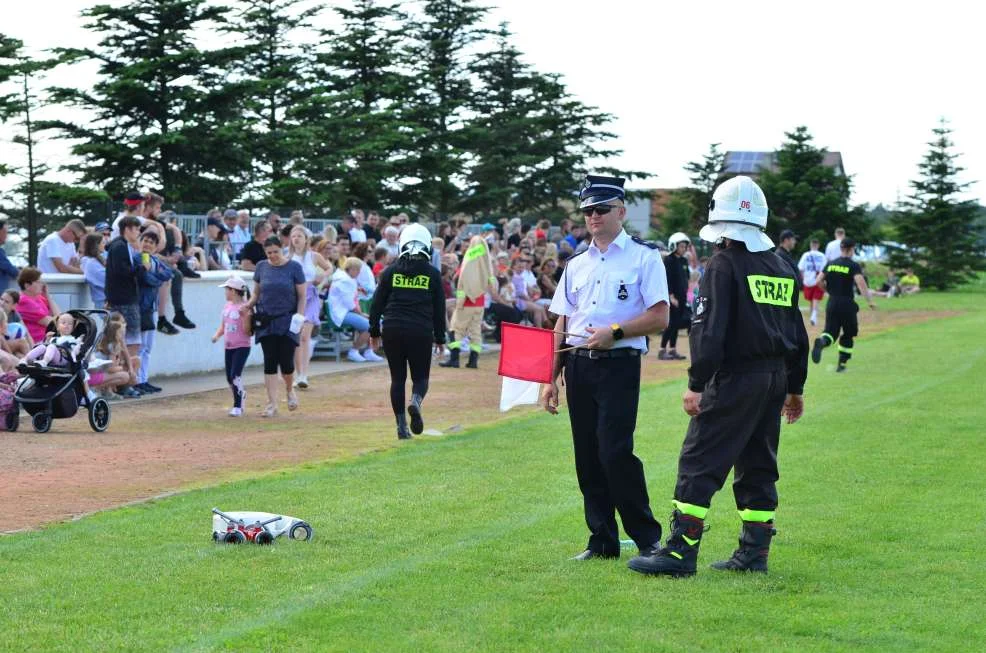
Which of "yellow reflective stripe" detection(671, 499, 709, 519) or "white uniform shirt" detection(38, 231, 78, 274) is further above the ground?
"white uniform shirt" detection(38, 231, 78, 274)

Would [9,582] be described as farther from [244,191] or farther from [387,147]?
[387,147]

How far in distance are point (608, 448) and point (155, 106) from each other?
34.8 meters

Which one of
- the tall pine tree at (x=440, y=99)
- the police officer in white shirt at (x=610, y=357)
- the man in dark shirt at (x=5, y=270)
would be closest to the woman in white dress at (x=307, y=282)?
the man in dark shirt at (x=5, y=270)

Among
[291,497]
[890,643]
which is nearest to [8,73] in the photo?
Result: [291,497]

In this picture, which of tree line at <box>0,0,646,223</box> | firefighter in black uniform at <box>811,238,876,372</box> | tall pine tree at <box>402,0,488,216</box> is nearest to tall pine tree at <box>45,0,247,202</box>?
tree line at <box>0,0,646,223</box>

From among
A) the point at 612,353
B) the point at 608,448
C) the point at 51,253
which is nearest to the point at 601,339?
the point at 612,353

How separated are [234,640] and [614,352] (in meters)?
2.65

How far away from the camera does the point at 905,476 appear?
37.4ft

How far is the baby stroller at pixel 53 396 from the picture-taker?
47.3 ft

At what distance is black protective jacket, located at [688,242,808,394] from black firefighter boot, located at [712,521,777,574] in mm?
848

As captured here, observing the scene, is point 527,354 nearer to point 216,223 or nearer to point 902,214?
point 216,223

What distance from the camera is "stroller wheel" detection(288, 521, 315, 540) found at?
→ 862cm

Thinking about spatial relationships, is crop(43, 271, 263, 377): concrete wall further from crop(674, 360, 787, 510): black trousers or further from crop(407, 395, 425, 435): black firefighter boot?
crop(674, 360, 787, 510): black trousers

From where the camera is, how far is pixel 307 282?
20.2m
